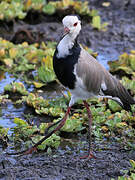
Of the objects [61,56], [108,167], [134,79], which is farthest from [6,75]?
[108,167]

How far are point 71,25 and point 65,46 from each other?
204 mm

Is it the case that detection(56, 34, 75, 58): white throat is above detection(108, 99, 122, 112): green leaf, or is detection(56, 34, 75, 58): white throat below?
above

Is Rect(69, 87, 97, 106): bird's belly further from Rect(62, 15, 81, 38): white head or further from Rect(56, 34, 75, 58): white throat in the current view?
Rect(62, 15, 81, 38): white head

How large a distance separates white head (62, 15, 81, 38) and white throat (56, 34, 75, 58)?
0.16 feet

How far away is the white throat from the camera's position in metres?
3.83

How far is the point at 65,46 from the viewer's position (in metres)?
3.83

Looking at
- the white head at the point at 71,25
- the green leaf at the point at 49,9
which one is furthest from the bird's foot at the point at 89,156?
the green leaf at the point at 49,9

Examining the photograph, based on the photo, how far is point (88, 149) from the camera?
4090mm

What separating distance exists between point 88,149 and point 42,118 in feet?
2.79

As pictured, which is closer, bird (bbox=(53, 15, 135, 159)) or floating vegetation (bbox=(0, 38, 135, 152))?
bird (bbox=(53, 15, 135, 159))

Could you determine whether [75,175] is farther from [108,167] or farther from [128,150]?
[128,150]

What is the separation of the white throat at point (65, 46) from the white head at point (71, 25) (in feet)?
0.16

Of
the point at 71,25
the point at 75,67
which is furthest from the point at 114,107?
the point at 71,25

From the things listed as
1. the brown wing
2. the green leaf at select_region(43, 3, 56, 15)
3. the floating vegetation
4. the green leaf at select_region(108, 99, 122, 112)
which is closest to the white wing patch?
the brown wing
